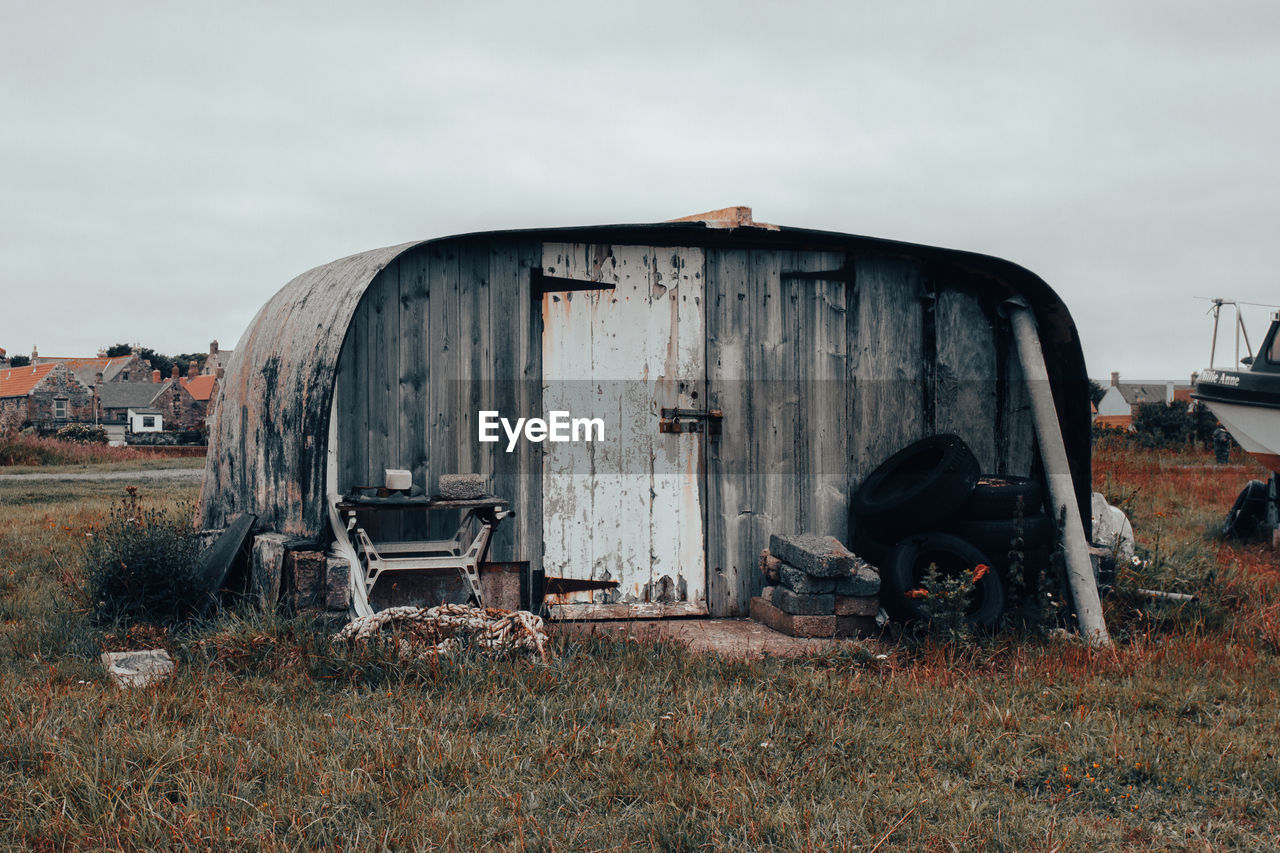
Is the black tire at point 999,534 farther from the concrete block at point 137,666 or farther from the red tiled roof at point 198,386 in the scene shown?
the red tiled roof at point 198,386

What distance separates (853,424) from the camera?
6828mm

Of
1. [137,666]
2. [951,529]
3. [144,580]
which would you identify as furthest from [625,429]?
[137,666]

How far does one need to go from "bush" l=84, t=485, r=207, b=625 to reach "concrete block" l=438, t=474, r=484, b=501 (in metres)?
1.53

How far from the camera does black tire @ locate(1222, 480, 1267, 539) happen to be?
9188 mm

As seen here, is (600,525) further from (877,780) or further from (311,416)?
(877,780)

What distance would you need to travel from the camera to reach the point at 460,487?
574 cm

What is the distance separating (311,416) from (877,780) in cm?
372

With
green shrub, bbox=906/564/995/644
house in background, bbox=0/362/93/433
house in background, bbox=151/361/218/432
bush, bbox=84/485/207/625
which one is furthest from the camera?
house in background, bbox=151/361/218/432

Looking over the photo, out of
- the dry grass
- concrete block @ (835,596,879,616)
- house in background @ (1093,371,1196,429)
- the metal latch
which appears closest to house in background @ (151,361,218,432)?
the dry grass

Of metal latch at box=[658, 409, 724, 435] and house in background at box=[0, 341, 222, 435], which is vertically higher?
house in background at box=[0, 341, 222, 435]

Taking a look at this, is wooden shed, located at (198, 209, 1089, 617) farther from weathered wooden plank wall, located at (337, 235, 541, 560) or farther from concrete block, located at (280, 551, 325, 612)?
concrete block, located at (280, 551, 325, 612)

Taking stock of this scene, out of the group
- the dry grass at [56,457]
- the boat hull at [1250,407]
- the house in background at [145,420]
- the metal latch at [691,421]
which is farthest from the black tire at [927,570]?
the house in background at [145,420]

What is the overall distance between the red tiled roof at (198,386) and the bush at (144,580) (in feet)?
182

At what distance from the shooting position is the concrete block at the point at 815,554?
18.6 ft
